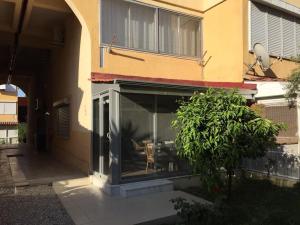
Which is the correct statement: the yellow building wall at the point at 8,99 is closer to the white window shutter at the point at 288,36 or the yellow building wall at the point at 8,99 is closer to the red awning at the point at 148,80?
the red awning at the point at 148,80

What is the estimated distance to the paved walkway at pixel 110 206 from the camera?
659 centimetres

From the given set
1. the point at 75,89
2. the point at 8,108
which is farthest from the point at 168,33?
the point at 8,108

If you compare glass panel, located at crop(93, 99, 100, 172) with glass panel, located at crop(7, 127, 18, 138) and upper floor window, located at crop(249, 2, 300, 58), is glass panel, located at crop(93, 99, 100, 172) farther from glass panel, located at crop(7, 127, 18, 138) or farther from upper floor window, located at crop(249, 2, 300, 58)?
glass panel, located at crop(7, 127, 18, 138)

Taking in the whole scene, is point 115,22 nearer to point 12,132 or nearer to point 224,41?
point 224,41

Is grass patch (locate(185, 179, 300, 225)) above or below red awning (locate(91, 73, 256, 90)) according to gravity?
below

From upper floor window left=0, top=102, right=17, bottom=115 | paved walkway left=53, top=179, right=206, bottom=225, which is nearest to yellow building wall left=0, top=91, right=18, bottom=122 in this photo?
upper floor window left=0, top=102, right=17, bottom=115

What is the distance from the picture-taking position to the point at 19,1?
430 inches

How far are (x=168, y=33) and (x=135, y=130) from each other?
15.5ft

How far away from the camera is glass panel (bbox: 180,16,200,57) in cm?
1267

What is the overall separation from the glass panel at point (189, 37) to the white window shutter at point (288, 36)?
Answer: 11.2 feet

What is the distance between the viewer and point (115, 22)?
10984mm

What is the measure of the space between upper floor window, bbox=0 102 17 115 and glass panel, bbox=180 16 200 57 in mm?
31623

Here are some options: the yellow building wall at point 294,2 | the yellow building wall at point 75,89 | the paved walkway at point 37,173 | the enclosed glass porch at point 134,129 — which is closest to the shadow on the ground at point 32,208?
the paved walkway at point 37,173

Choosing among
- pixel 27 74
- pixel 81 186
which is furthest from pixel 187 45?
pixel 27 74
